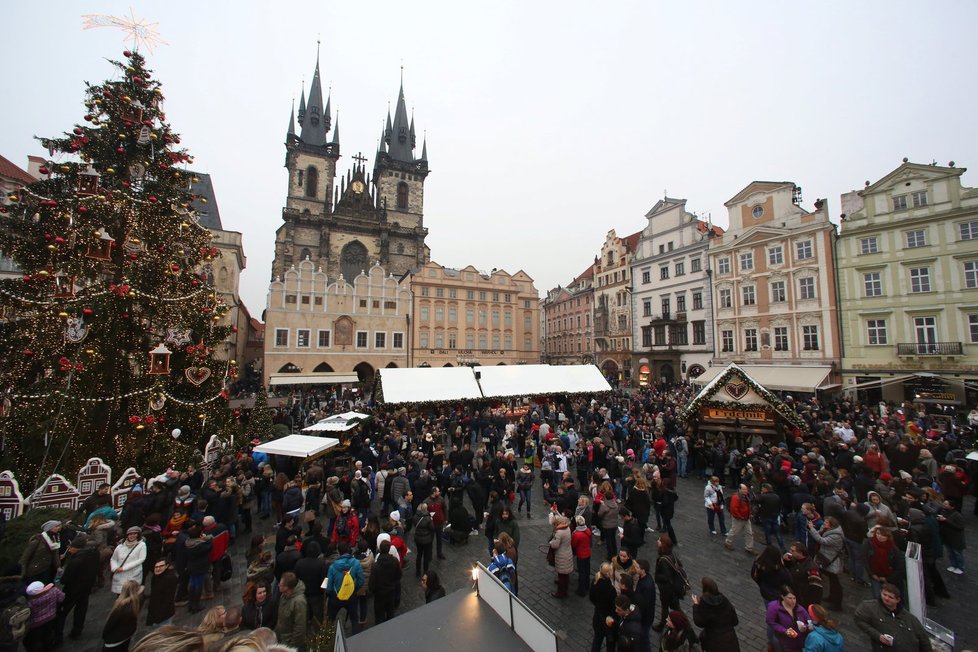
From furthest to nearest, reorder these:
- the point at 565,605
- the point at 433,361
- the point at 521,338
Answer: the point at 521,338, the point at 433,361, the point at 565,605

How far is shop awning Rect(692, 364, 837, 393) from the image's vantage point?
2062cm

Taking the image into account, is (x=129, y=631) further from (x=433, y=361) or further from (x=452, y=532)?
(x=433, y=361)

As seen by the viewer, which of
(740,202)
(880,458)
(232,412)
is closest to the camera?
(880,458)

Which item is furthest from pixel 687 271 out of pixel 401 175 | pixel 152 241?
pixel 401 175

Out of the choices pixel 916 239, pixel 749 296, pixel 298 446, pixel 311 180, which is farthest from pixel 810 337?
pixel 311 180

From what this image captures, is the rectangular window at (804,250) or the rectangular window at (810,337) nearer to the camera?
the rectangular window at (810,337)

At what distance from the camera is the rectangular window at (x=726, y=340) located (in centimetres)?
2842

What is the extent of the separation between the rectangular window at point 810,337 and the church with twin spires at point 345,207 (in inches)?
1541

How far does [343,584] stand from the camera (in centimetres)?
513

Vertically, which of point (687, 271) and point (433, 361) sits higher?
point (687, 271)

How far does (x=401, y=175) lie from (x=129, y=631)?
5603 cm

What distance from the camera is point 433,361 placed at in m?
37.7

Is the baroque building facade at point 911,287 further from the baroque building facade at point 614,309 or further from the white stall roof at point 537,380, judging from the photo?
the baroque building facade at point 614,309

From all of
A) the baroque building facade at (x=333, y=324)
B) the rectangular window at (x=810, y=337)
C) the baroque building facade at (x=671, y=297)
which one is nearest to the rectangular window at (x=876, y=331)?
the rectangular window at (x=810, y=337)
